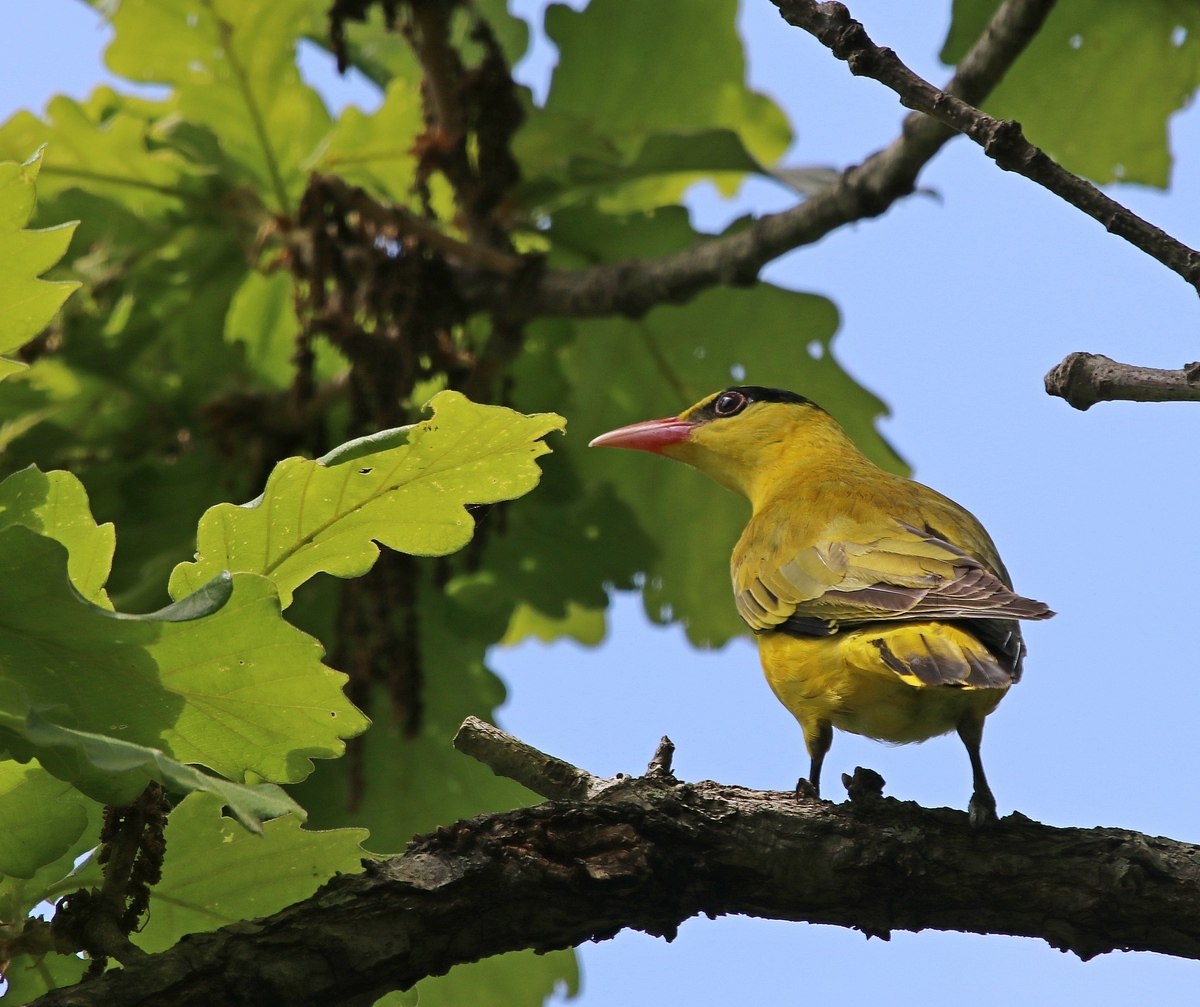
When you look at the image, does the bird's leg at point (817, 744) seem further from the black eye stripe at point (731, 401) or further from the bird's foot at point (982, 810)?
the black eye stripe at point (731, 401)

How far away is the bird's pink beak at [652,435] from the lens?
17.6 ft

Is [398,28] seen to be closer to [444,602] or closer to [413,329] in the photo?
[413,329]

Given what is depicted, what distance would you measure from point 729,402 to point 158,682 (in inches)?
147

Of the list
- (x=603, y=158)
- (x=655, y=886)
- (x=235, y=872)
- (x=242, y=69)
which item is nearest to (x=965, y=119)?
(x=655, y=886)

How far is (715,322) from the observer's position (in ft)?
18.3

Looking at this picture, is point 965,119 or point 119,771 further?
point 965,119

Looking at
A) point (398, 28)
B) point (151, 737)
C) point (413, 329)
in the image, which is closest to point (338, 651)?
point (413, 329)

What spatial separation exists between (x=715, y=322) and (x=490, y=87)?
1166mm

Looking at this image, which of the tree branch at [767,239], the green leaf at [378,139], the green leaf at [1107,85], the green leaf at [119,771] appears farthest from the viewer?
the green leaf at [378,139]

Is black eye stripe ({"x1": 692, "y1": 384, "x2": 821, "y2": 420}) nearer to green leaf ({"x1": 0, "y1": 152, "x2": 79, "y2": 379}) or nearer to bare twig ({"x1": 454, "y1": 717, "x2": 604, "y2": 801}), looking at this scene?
bare twig ({"x1": 454, "y1": 717, "x2": 604, "y2": 801})

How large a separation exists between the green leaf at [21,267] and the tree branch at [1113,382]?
146 cm

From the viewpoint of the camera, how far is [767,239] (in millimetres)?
4715

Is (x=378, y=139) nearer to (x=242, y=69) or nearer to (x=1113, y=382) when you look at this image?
(x=242, y=69)

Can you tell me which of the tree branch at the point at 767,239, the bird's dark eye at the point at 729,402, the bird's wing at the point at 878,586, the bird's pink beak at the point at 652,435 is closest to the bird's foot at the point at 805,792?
the bird's wing at the point at 878,586
